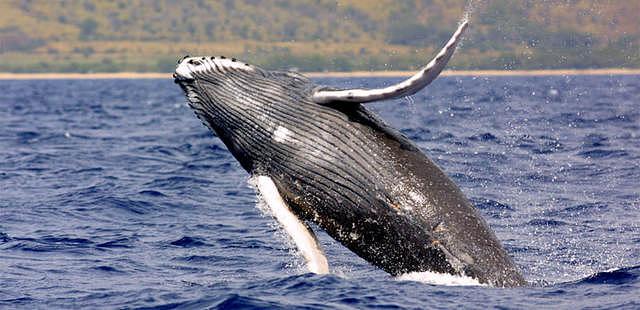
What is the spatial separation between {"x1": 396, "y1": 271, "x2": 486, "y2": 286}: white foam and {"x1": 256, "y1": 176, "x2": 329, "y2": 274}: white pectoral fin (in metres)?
0.79

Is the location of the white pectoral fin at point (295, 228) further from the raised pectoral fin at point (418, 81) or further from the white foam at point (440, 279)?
the raised pectoral fin at point (418, 81)

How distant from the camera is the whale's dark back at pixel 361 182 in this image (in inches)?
352

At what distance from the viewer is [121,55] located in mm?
187000

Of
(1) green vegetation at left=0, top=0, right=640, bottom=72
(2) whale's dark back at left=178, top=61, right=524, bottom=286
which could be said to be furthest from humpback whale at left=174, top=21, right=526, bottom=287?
(1) green vegetation at left=0, top=0, right=640, bottom=72

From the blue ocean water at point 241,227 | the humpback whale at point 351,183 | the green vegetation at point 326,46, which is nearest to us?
the humpback whale at point 351,183

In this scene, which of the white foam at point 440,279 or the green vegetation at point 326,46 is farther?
the green vegetation at point 326,46

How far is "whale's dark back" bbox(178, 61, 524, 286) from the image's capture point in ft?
29.4

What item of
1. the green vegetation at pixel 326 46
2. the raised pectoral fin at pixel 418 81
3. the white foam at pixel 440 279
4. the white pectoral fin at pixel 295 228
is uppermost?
Result: the green vegetation at pixel 326 46

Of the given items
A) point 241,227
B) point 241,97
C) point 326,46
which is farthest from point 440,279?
point 326,46

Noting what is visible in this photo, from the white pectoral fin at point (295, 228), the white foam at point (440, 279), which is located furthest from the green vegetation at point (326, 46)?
the white foam at point (440, 279)

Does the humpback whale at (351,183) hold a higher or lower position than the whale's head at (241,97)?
lower

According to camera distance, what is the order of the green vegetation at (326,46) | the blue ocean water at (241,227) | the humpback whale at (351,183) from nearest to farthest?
the humpback whale at (351,183)
the blue ocean water at (241,227)
the green vegetation at (326,46)

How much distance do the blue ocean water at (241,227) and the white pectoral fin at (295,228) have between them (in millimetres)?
374

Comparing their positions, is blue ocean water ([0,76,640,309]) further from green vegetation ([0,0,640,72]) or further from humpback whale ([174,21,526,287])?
green vegetation ([0,0,640,72])
